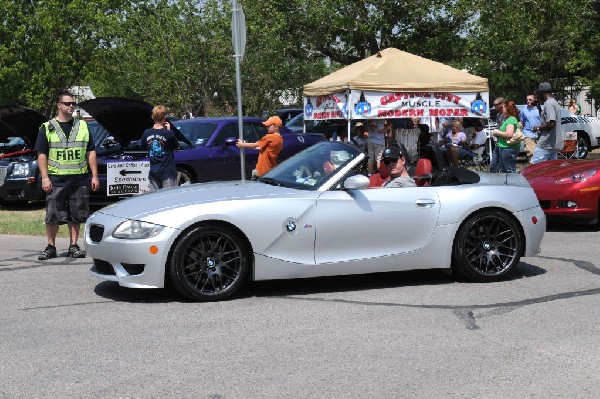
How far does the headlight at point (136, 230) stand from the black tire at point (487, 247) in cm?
262

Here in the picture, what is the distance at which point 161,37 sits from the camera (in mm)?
34625

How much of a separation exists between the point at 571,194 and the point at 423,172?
13.4 feet

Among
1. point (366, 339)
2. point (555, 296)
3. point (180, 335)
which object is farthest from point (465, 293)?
point (180, 335)

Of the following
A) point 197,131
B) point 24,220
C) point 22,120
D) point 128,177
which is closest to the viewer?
point 128,177

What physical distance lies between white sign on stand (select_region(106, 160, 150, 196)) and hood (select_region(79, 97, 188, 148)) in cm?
68

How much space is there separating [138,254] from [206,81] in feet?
93.9

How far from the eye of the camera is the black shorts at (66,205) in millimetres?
9695

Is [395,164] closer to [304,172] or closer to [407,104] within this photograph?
[304,172]

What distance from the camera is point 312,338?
613 centimetres

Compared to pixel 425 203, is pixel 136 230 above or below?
below

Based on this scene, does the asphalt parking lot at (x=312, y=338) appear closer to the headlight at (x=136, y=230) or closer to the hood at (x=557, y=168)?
the headlight at (x=136, y=230)

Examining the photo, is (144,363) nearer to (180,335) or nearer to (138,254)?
(180,335)

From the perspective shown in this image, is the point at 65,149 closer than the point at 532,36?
Yes

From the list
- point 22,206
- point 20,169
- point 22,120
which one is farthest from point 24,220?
point 22,206
